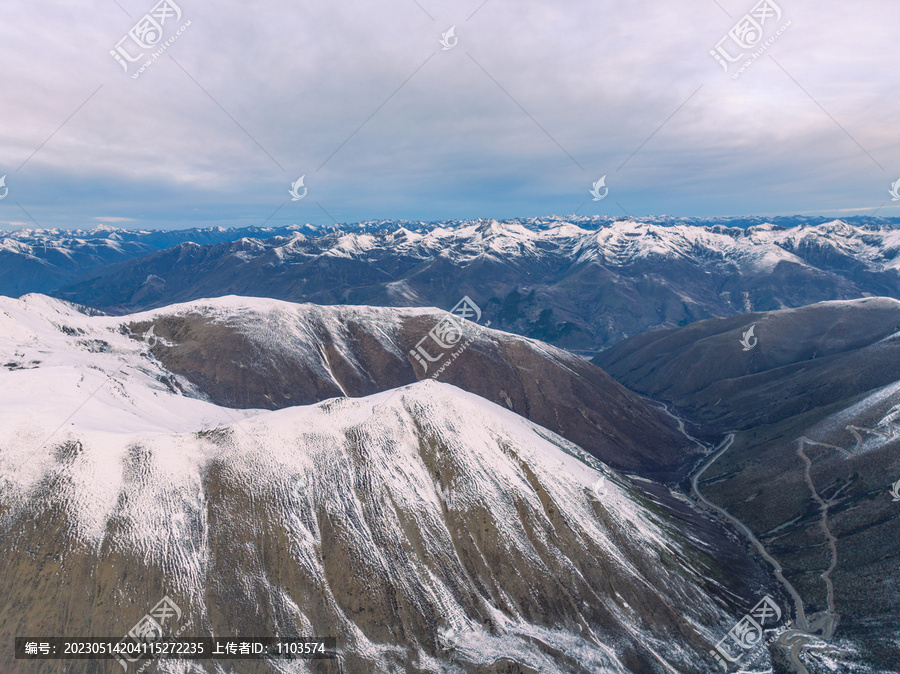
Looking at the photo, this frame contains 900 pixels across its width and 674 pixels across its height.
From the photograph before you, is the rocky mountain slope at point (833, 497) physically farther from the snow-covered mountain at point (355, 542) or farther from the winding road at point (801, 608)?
the snow-covered mountain at point (355, 542)

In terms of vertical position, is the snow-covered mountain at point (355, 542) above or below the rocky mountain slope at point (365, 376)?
below

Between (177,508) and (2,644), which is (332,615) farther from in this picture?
(2,644)

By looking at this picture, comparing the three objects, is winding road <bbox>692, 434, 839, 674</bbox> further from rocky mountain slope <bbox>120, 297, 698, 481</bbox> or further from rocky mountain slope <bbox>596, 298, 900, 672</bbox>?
rocky mountain slope <bbox>120, 297, 698, 481</bbox>

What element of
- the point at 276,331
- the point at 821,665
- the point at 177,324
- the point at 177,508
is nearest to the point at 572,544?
the point at 821,665

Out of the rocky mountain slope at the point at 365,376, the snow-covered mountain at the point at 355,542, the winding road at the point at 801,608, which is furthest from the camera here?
the rocky mountain slope at the point at 365,376

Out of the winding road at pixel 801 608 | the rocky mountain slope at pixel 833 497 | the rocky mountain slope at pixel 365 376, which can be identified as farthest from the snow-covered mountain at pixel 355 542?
the rocky mountain slope at pixel 365 376

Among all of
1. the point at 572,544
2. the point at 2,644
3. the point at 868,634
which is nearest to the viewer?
the point at 2,644

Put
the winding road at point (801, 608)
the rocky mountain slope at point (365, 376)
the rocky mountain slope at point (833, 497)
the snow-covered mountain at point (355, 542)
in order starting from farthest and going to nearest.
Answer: the rocky mountain slope at point (365, 376) → the rocky mountain slope at point (833, 497) → the winding road at point (801, 608) → the snow-covered mountain at point (355, 542)

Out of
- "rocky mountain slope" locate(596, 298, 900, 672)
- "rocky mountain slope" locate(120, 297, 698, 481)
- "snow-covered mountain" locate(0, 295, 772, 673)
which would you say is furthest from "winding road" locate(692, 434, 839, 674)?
"rocky mountain slope" locate(120, 297, 698, 481)
